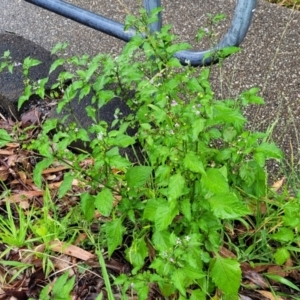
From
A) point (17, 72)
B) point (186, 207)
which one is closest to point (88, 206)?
point (186, 207)

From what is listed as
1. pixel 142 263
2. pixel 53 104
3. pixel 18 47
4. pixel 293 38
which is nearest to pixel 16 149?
pixel 53 104

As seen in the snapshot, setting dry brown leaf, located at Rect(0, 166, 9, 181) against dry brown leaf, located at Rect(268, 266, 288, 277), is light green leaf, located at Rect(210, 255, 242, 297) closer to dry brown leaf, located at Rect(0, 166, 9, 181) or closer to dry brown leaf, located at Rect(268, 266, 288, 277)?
dry brown leaf, located at Rect(268, 266, 288, 277)

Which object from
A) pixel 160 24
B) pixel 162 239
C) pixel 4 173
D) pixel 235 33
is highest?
pixel 235 33

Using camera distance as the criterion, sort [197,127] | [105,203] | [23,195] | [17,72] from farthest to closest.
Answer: [17,72]
[23,195]
[105,203]
[197,127]

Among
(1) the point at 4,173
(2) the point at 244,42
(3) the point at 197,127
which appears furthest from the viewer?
(2) the point at 244,42

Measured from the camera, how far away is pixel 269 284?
1901 millimetres

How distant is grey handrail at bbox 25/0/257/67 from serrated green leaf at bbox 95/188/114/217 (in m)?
0.62


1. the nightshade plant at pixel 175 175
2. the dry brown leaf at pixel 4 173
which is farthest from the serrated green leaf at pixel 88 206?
the dry brown leaf at pixel 4 173

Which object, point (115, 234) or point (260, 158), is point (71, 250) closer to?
point (115, 234)

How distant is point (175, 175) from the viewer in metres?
1.58

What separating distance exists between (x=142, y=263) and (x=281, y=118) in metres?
1.08

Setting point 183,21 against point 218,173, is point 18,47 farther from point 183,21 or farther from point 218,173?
point 218,173

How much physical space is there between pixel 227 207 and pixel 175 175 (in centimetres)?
18

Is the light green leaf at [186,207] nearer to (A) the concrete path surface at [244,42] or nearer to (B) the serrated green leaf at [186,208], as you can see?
(B) the serrated green leaf at [186,208]
